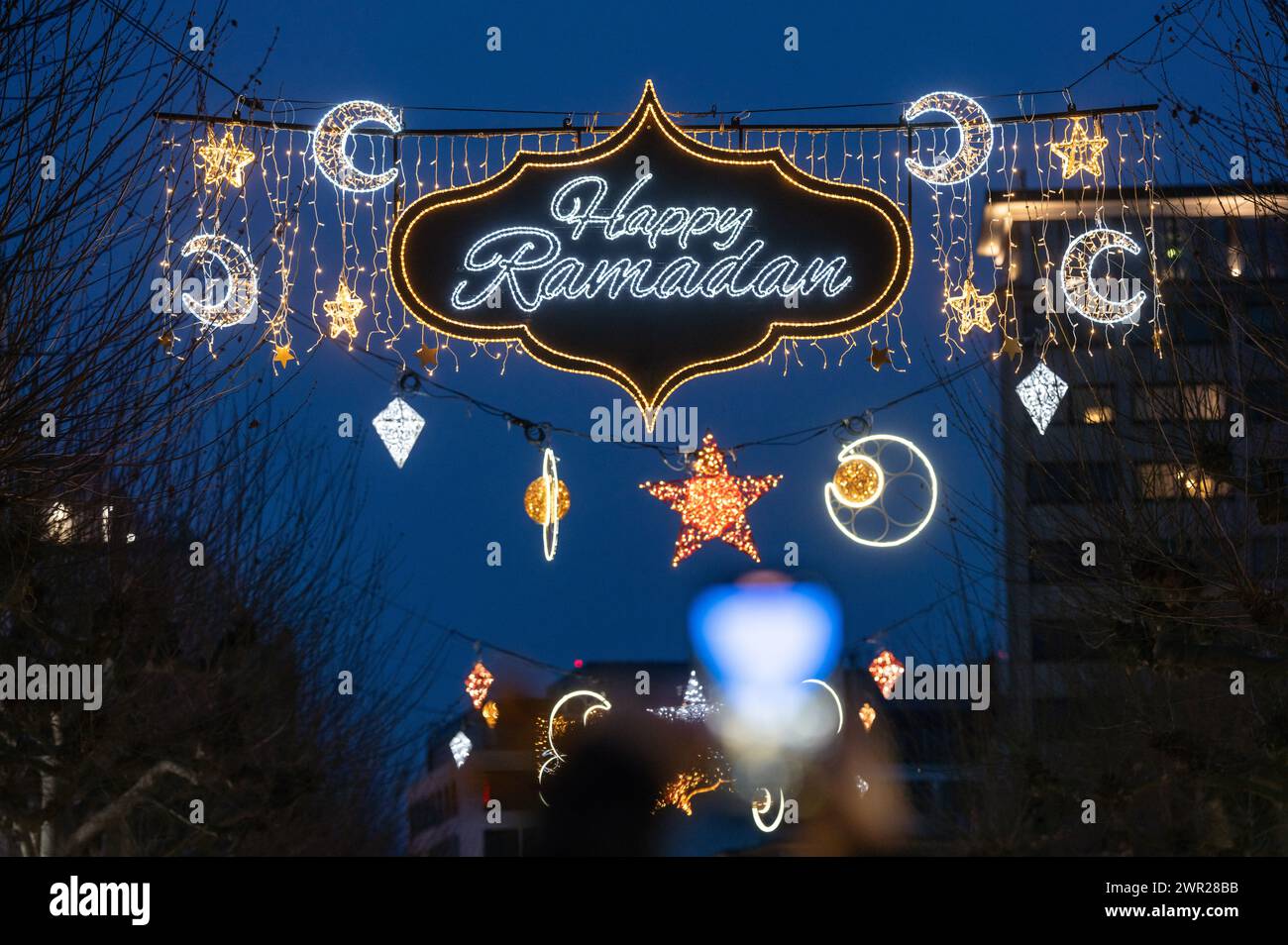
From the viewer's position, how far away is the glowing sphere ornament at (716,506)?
15703 millimetres

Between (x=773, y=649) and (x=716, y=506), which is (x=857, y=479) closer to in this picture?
(x=716, y=506)

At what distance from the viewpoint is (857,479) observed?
51.0 feet

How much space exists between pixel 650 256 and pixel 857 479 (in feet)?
12.1

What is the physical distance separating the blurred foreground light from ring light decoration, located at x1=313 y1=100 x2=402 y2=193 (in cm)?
640

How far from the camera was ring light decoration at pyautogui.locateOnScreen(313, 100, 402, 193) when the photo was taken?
42.9ft

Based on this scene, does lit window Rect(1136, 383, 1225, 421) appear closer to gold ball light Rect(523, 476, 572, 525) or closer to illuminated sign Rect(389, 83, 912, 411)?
illuminated sign Rect(389, 83, 912, 411)

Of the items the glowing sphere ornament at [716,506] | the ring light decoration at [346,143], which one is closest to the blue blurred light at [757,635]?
the glowing sphere ornament at [716,506]

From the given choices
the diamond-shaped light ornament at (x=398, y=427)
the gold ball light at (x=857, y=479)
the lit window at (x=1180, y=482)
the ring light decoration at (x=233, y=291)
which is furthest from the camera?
the gold ball light at (x=857, y=479)

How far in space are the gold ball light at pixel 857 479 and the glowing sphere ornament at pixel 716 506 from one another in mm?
721

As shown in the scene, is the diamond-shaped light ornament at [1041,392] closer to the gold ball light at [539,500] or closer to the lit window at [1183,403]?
the lit window at [1183,403]
